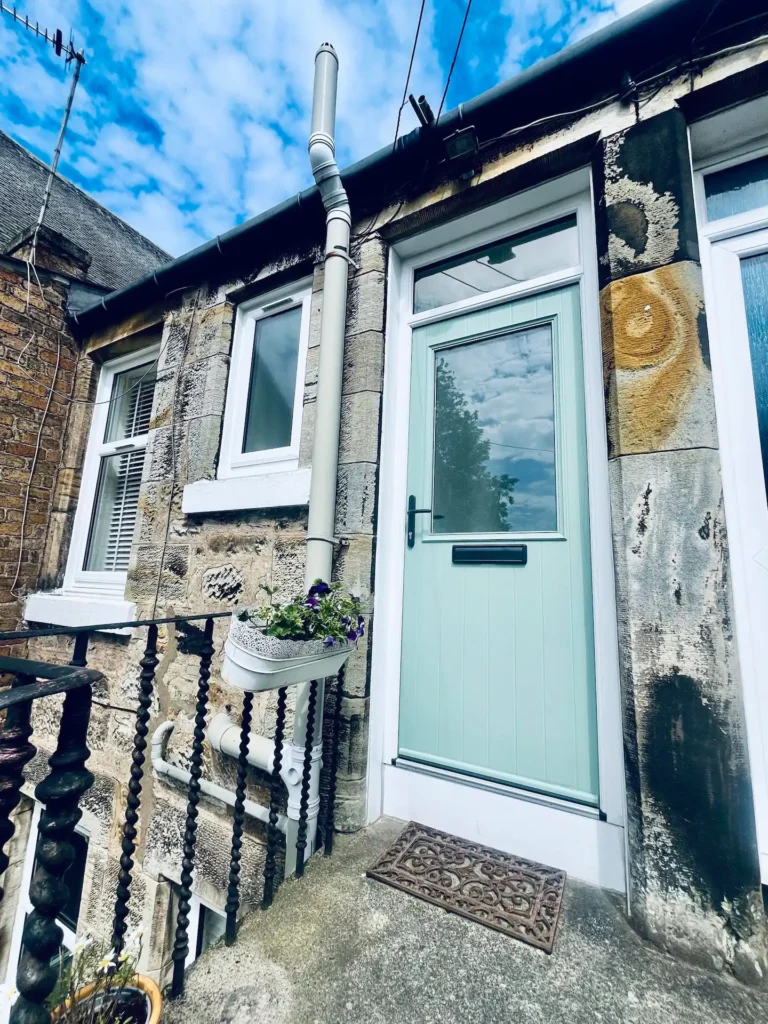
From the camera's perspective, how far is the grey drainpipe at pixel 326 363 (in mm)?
2201

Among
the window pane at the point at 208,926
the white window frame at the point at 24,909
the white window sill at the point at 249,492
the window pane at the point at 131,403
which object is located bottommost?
the white window frame at the point at 24,909

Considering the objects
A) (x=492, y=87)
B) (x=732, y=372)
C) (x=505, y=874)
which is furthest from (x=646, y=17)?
(x=505, y=874)

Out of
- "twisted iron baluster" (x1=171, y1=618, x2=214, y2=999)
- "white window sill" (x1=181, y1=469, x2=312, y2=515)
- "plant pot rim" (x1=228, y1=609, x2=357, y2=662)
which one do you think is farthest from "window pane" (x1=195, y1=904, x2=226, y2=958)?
"white window sill" (x1=181, y1=469, x2=312, y2=515)

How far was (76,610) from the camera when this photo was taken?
11.5 feet

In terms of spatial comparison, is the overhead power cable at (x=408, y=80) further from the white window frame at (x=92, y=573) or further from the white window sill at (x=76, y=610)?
the white window sill at (x=76, y=610)

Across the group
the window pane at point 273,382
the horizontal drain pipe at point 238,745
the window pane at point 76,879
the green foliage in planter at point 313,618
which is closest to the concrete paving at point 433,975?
the horizontal drain pipe at point 238,745

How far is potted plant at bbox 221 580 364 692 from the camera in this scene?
5.55ft

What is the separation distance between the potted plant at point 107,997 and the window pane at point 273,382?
7.78ft

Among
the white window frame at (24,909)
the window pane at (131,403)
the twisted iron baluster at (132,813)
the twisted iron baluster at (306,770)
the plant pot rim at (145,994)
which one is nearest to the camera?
the plant pot rim at (145,994)

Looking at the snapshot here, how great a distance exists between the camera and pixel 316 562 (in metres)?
2.25

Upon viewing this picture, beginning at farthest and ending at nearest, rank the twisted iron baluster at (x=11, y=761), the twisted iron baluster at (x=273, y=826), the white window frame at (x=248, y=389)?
1. the white window frame at (x=248, y=389)
2. the twisted iron baluster at (x=273, y=826)
3. the twisted iron baluster at (x=11, y=761)

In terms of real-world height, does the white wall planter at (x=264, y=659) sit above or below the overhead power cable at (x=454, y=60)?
below

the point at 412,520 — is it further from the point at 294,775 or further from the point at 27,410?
the point at 27,410

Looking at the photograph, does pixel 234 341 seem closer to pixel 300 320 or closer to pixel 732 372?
pixel 300 320
